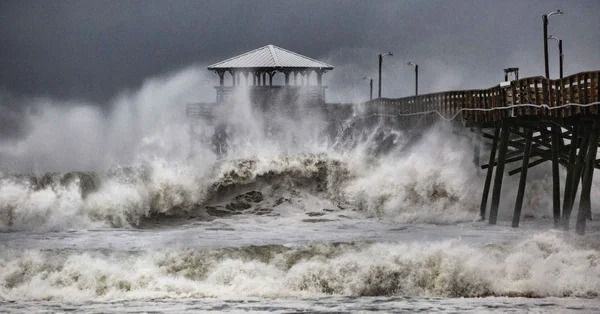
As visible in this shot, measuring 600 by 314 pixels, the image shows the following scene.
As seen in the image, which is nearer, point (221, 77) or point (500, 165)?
point (500, 165)

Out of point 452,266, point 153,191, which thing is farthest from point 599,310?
point 153,191

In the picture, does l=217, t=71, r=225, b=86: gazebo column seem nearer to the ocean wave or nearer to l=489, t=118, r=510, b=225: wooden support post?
l=489, t=118, r=510, b=225: wooden support post

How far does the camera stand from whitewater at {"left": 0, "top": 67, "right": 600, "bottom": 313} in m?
19.8

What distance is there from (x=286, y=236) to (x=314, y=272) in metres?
7.57

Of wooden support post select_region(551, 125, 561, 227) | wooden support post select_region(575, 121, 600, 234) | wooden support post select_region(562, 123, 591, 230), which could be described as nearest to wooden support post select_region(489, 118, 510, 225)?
wooden support post select_region(551, 125, 561, 227)

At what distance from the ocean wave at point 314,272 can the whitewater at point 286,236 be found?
0.12 feet

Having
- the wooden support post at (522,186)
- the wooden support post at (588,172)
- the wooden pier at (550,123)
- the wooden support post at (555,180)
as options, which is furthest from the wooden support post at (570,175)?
the wooden support post at (522,186)

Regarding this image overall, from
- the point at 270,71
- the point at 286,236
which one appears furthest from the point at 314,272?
the point at 270,71

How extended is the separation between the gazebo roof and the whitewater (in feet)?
49.5

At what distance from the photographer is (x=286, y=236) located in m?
28.7

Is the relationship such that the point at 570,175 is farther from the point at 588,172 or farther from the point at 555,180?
the point at 555,180

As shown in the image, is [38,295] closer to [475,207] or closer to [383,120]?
[475,207]

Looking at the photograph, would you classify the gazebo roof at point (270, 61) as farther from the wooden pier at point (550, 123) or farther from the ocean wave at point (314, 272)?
the ocean wave at point (314, 272)

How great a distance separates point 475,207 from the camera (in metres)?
35.4
